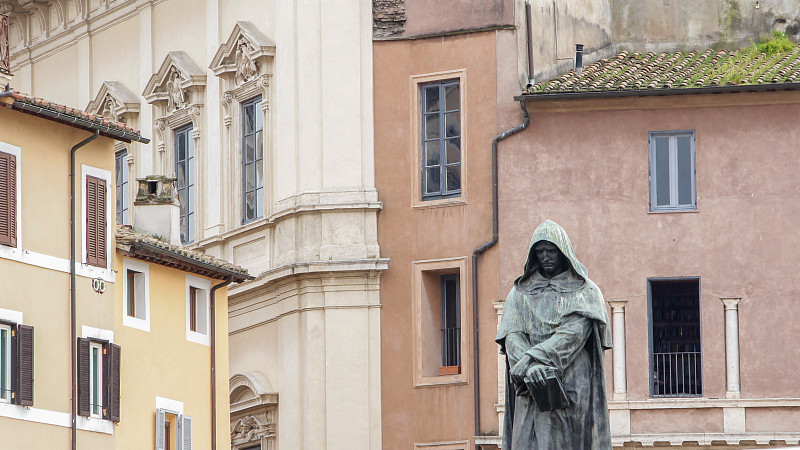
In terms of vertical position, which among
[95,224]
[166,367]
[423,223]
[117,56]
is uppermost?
[117,56]

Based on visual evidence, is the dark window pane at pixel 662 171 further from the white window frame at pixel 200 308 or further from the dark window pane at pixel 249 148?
the dark window pane at pixel 249 148

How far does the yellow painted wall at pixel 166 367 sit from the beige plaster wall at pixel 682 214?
5.55 metres

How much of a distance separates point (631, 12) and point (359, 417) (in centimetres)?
990

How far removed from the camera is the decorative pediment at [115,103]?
51.0m

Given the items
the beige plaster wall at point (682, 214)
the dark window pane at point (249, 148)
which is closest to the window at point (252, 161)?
the dark window pane at point (249, 148)

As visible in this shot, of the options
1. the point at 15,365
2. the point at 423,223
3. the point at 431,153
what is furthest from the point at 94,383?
→ the point at 431,153

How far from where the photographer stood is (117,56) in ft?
170

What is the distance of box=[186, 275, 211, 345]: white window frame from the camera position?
135 feet

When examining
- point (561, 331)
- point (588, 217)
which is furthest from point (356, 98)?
point (561, 331)

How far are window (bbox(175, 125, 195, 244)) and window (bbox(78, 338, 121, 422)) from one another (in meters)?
9.68

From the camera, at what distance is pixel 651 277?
41.5 m

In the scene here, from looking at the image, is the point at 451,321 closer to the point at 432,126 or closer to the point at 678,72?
the point at 432,126

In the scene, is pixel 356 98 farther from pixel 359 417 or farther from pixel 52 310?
pixel 52 310

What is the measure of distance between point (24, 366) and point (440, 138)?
10488 mm
